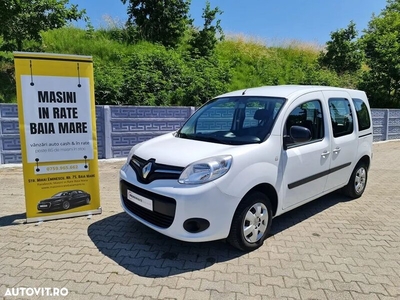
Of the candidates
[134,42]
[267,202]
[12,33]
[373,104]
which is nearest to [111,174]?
[267,202]

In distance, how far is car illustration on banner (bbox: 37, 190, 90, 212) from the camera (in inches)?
156

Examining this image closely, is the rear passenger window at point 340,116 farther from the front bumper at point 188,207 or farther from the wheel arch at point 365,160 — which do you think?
the front bumper at point 188,207

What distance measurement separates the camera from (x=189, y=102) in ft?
32.0

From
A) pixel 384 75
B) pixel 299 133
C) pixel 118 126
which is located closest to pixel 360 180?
pixel 299 133

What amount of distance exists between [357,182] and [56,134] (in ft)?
15.7

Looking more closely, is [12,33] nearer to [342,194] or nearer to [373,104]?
[342,194]

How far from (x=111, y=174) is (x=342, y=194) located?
4699 mm

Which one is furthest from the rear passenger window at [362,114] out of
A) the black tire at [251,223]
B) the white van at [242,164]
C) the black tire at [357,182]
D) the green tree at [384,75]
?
the green tree at [384,75]

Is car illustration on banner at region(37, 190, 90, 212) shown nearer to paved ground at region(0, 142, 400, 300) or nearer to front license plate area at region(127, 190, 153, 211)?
paved ground at region(0, 142, 400, 300)

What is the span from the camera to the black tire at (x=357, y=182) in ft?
16.0

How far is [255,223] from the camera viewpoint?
3.23m

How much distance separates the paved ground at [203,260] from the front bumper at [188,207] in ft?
1.20

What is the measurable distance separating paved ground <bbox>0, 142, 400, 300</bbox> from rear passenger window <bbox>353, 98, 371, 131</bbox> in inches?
56.0

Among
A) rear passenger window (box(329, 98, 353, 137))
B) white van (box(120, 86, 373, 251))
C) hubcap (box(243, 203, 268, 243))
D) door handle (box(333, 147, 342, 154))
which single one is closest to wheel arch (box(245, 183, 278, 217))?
white van (box(120, 86, 373, 251))
